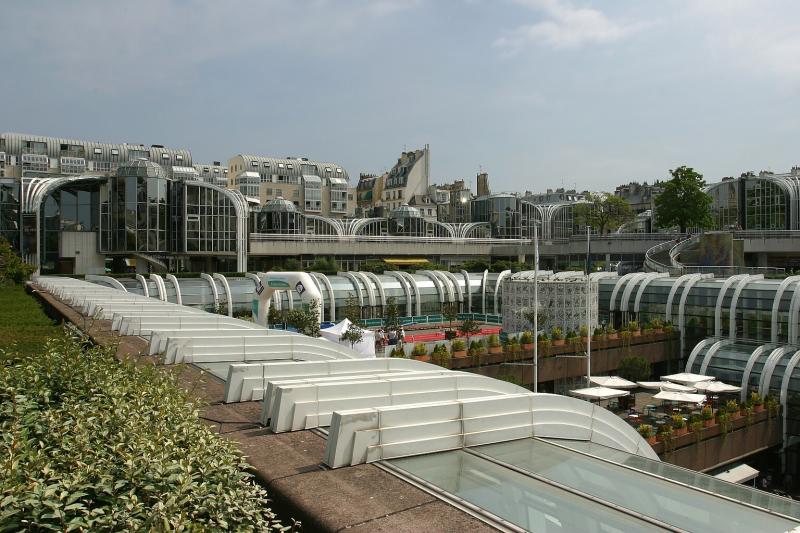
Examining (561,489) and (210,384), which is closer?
(561,489)

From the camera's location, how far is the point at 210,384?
388 inches

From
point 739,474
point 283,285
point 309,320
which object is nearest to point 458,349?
point 309,320

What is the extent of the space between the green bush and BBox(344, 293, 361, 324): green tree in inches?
1146

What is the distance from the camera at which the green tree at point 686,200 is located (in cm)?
6312

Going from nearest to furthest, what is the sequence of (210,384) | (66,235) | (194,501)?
(194,501)
(210,384)
(66,235)

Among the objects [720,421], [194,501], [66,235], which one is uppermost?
[66,235]

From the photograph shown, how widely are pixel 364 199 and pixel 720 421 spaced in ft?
324

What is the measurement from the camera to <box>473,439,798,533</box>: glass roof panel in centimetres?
559

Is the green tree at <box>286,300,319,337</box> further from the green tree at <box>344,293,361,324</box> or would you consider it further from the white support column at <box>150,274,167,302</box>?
the white support column at <box>150,274,167,302</box>

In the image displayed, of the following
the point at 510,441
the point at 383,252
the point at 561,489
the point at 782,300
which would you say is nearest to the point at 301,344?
the point at 510,441

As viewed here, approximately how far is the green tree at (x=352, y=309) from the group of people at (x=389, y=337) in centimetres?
184

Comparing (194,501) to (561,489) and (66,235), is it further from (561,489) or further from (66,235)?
(66,235)

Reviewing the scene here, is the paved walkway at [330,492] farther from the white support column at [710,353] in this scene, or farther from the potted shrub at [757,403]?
the white support column at [710,353]

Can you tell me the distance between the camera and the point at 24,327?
14758 millimetres
